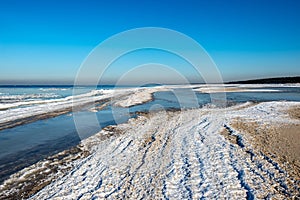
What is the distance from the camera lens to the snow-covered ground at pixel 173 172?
5.56 meters

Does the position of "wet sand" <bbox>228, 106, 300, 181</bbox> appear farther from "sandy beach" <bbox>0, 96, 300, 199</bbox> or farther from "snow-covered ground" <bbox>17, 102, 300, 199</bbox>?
"snow-covered ground" <bbox>17, 102, 300, 199</bbox>

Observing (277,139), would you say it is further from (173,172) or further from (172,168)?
(173,172)

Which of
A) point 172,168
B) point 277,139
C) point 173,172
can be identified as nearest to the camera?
point 173,172

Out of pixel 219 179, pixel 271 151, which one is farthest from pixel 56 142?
pixel 271 151

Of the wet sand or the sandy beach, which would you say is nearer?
the sandy beach

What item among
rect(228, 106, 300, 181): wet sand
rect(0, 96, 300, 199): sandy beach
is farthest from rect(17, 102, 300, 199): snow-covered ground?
rect(228, 106, 300, 181): wet sand

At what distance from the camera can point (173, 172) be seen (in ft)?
22.1

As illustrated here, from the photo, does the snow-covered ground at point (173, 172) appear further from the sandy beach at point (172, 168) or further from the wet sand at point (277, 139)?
the wet sand at point (277, 139)

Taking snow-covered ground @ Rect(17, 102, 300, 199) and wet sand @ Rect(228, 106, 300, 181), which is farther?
wet sand @ Rect(228, 106, 300, 181)

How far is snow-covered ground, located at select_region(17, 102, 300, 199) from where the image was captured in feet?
18.2

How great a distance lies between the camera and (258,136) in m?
10.5

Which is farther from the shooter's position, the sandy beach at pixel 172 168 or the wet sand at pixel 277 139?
the wet sand at pixel 277 139

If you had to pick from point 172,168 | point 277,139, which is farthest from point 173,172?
point 277,139

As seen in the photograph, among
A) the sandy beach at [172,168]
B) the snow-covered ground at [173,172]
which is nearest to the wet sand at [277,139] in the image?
the sandy beach at [172,168]
